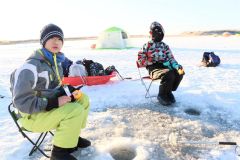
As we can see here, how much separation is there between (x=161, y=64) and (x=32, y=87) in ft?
10.9

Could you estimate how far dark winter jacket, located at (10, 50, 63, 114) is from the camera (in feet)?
10.1

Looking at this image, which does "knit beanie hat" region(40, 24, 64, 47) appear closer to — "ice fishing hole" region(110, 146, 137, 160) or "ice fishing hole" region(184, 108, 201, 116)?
"ice fishing hole" region(110, 146, 137, 160)

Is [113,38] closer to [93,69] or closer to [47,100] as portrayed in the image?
[93,69]

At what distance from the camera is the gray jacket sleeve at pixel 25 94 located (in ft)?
10.0

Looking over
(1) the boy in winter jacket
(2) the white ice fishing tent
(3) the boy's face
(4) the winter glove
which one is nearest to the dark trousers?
(1) the boy in winter jacket

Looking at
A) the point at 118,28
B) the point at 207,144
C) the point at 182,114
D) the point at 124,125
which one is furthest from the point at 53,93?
the point at 118,28

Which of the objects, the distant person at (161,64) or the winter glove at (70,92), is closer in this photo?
the winter glove at (70,92)

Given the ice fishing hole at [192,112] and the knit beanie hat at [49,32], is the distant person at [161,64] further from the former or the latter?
the knit beanie hat at [49,32]

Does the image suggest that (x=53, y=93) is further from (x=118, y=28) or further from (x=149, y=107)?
(x=118, y=28)

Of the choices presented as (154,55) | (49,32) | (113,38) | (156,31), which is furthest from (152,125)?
(113,38)

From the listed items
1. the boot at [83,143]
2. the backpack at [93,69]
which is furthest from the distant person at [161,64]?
the boot at [83,143]

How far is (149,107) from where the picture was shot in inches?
213

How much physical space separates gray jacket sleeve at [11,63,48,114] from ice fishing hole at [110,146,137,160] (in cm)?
101

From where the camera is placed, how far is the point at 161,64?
6.04 metres
